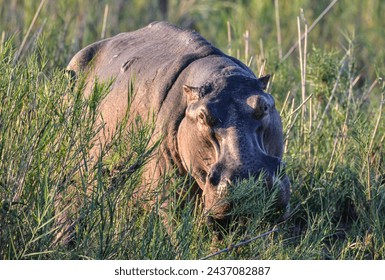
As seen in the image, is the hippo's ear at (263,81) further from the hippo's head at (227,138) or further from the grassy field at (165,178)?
the grassy field at (165,178)

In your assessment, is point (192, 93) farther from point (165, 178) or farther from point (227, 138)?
point (165, 178)

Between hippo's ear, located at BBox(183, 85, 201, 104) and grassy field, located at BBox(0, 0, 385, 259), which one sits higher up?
hippo's ear, located at BBox(183, 85, 201, 104)

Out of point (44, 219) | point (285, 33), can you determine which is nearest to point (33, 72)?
point (44, 219)

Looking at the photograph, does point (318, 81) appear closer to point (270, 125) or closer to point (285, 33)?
point (270, 125)

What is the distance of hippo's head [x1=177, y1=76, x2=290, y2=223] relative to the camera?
5.13 metres

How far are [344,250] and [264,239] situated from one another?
20.9 inches

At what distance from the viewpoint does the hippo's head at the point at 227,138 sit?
202 inches

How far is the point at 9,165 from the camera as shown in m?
4.82

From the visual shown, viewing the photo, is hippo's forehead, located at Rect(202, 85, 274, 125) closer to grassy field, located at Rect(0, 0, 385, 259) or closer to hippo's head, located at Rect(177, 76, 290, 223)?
hippo's head, located at Rect(177, 76, 290, 223)

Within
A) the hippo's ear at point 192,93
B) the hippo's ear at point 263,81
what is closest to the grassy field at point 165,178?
the hippo's ear at point 192,93

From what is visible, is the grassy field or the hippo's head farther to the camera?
the hippo's head

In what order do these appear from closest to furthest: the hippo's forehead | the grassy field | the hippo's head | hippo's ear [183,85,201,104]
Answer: the grassy field < the hippo's head < the hippo's forehead < hippo's ear [183,85,201,104]

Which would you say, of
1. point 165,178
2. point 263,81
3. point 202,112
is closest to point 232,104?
point 202,112

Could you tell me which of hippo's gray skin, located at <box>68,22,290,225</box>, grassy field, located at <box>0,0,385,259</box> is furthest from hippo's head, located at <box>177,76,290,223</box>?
grassy field, located at <box>0,0,385,259</box>
